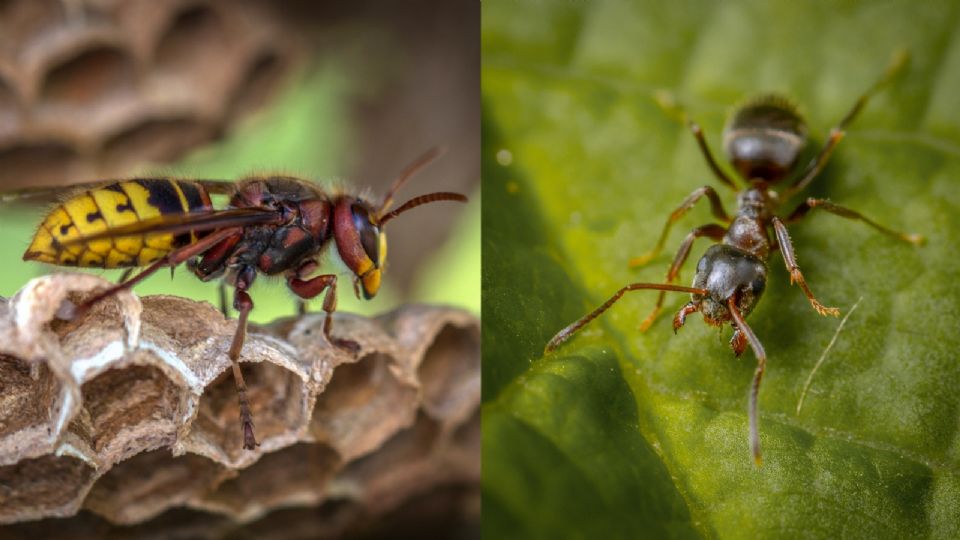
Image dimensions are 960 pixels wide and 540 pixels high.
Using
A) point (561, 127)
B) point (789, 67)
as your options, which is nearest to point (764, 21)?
point (789, 67)

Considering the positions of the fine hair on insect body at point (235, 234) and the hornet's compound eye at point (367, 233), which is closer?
the fine hair on insect body at point (235, 234)

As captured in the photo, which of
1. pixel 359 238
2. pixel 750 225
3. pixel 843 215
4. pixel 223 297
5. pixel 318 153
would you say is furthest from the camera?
pixel 318 153

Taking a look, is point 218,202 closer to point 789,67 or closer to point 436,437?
point 436,437

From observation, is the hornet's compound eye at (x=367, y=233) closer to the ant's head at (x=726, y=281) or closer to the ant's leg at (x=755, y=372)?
the ant's head at (x=726, y=281)

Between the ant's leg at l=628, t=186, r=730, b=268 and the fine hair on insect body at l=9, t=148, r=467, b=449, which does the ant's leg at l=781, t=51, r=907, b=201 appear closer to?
the ant's leg at l=628, t=186, r=730, b=268

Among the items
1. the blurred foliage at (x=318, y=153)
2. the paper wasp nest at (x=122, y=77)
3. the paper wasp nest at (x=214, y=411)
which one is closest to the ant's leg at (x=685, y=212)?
the paper wasp nest at (x=214, y=411)

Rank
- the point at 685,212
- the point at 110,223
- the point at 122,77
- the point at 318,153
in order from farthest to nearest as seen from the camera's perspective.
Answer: the point at 318,153
the point at 122,77
the point at 685,212
the point at 110,223

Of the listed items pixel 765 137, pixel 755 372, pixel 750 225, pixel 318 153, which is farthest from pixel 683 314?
pixel 318 153

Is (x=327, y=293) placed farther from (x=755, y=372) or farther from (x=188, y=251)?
Result: (x=755, y=372)
